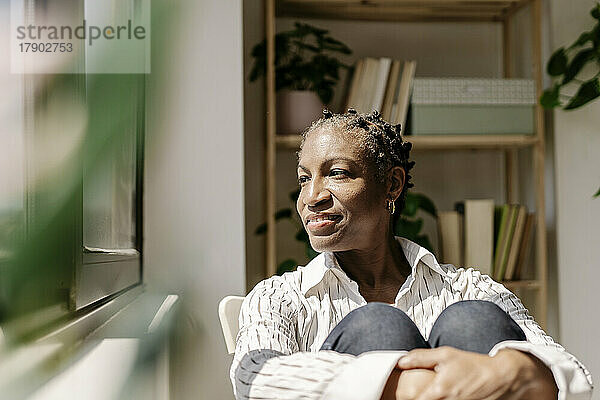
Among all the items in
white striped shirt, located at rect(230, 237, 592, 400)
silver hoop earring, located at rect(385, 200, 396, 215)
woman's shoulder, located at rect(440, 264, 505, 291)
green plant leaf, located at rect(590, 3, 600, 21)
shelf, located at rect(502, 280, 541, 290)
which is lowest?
shelf, located at rect(502, 280, 541, 290)

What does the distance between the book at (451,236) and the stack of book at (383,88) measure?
0.33 m

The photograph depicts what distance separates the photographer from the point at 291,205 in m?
2.38

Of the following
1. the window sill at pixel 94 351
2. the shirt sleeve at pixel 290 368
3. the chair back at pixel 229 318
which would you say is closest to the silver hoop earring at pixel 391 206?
the shirt sleeve at pixel 290 368

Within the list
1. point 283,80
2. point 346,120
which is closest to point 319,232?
point 346,120

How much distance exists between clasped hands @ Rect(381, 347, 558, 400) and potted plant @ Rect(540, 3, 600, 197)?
1.36 metres

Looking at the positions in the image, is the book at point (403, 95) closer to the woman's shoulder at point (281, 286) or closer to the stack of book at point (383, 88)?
the stack of book at point (383, 88)

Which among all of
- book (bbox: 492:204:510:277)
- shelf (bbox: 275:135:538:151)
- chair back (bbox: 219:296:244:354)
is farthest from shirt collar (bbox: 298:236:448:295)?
book (bbox: 492:204:510:277)

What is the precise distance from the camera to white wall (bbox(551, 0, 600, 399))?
84.3 inches

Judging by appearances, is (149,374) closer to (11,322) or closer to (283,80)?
(11,322)

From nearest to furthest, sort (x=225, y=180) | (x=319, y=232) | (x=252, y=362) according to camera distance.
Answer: (x=252, y=362)
(x=319, y=232)
(x=225, y=180)

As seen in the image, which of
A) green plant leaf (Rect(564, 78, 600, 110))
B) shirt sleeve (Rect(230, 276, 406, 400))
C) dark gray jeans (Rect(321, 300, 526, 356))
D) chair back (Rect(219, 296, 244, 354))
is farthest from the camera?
green plant leaf (Rect(564, 78, 600, 110))

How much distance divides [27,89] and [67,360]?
0.18ft

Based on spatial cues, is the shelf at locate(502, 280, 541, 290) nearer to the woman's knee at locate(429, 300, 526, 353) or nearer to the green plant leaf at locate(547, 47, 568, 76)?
the green plant leaf at locate(547, 47, 568, 76)

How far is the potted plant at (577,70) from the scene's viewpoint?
199cm
